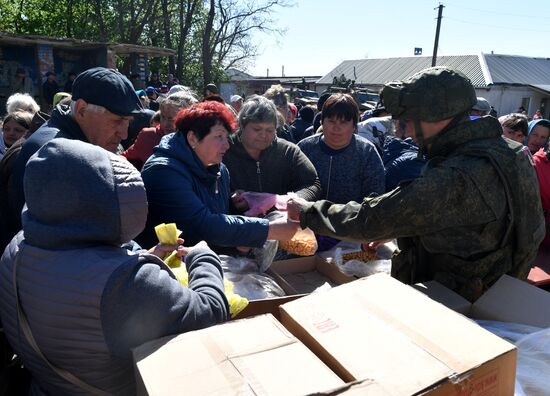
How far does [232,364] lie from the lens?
108 centimetres

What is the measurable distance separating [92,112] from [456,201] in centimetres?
192

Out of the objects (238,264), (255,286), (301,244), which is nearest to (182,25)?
(301,244)

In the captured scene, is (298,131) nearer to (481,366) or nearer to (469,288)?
(469,288)

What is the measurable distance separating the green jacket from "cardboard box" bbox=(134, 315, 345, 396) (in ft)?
2.85

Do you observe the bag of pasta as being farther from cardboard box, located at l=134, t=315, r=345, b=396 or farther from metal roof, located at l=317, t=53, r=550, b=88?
metal roof, located at l=317, t=53, r=550, b=88

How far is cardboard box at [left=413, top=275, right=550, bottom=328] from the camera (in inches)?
63.8

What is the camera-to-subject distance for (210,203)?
259 centimetres

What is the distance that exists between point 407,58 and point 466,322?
1949 inches

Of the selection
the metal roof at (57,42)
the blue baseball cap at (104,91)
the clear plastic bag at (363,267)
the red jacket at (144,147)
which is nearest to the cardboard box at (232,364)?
the clear plastic bag at (363,267)

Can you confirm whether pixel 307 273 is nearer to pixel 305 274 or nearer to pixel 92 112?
pixel 305 274

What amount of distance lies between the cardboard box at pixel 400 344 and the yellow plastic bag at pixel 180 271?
240 millimetres

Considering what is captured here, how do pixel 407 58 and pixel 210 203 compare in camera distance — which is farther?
pixel 407 58

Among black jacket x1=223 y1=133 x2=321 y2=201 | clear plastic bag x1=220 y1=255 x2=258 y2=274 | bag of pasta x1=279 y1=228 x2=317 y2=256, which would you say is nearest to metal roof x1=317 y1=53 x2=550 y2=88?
black jacket x1=223 y1=133 x2=321 y2=201

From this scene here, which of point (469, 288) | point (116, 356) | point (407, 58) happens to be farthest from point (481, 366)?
point (407, 58)
